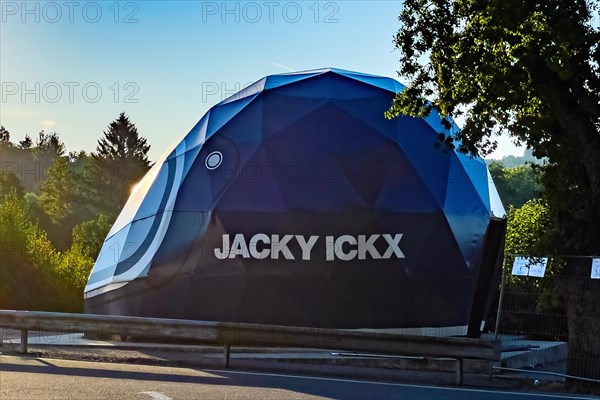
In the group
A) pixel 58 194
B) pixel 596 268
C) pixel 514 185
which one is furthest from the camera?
pixel 514 185

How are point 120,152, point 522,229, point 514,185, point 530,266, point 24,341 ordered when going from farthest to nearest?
point 514,185, point 120,152, point 522,229, point 530,266, point 24,341

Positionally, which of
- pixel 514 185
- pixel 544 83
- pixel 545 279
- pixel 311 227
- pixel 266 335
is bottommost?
pixel 266 335

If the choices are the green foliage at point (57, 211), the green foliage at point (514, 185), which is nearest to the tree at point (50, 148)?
the green foliage at point (57, 211)

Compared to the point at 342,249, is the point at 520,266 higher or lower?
lower

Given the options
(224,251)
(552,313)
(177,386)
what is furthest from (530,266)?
(224,251)

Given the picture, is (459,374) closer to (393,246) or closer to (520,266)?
(520,266)

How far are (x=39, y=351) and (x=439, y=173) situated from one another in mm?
8992

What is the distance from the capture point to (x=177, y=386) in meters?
8.69

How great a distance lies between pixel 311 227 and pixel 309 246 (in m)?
0.39

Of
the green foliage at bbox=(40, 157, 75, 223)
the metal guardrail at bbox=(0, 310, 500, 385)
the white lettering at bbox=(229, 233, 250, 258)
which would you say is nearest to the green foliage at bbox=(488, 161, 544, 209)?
the green foliage at bbox=(40, 157, 75, 223)

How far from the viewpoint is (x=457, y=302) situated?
53.0 feet

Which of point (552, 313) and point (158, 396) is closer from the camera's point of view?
point (158, 396)

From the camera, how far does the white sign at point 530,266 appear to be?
38.8 feet

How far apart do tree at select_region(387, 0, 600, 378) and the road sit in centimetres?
310
